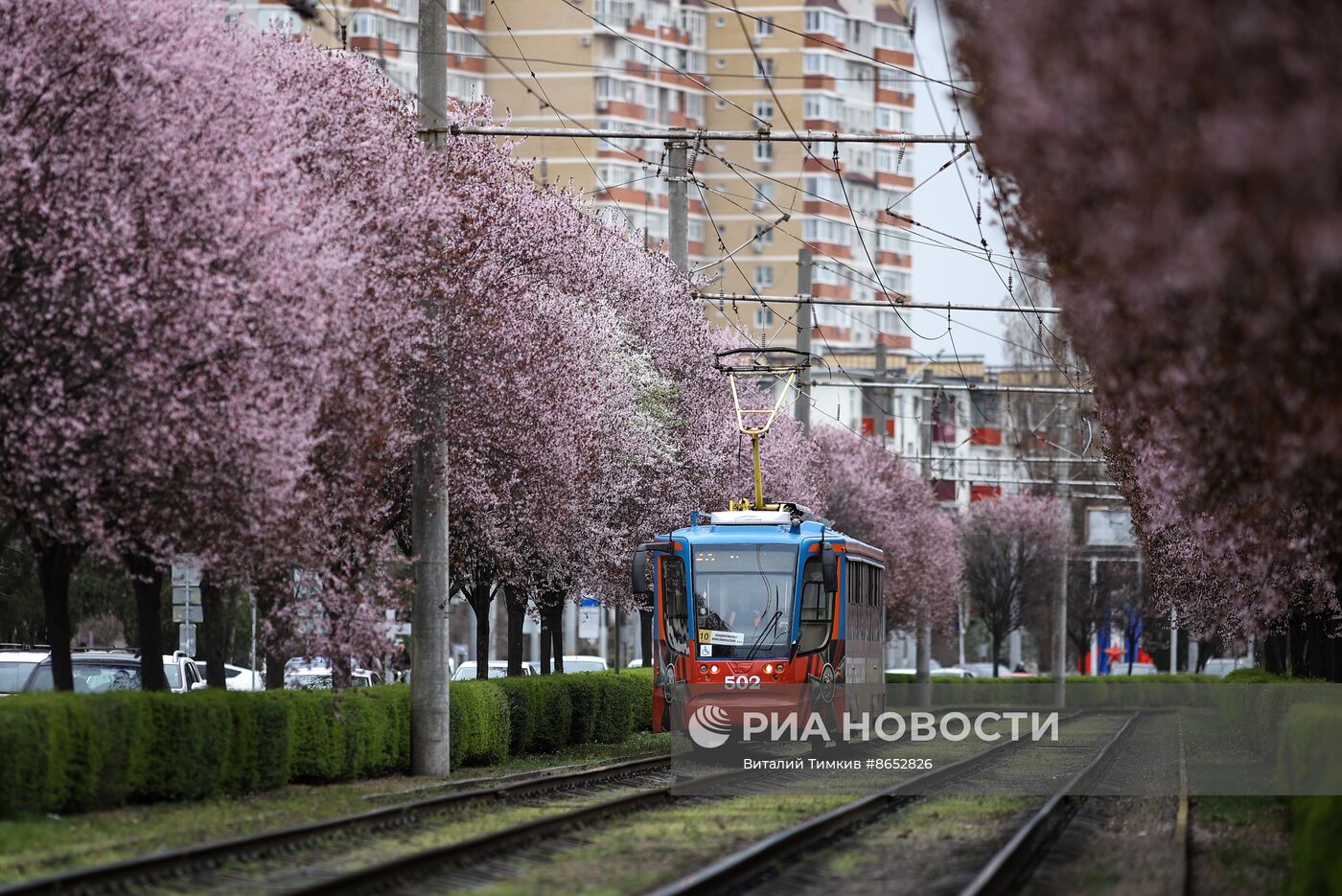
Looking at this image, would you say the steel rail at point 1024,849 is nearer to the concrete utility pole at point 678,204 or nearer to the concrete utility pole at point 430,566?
the concrete utility pole at point 430,566

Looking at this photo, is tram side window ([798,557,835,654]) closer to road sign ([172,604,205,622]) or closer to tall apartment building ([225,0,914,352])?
road sign ([172,604,205,622])

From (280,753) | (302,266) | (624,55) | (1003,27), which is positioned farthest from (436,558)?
(624,55)

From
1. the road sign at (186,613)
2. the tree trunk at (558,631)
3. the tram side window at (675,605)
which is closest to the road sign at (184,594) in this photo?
the road sign at (186,613)

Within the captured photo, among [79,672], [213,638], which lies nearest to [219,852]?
[213,638]

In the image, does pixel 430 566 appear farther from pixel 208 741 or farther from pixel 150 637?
pixel 208 741

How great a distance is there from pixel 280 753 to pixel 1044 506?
72.9 meters

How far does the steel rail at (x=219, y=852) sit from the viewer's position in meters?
12.7

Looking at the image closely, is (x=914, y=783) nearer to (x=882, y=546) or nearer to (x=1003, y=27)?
(x=1003, y=27)

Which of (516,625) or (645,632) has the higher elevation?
(516,625)

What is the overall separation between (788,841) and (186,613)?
75.0ft

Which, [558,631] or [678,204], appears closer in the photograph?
[678,204]

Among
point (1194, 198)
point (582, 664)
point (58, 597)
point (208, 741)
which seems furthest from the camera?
point (582, 664)

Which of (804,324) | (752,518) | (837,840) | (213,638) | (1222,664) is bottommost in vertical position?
(1222,664)

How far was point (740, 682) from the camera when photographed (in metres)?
28.9
